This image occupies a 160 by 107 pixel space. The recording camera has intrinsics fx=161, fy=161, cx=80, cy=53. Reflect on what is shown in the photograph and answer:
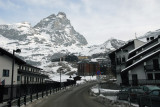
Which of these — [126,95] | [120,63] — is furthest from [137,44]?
[126,95]

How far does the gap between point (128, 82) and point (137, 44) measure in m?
11.7

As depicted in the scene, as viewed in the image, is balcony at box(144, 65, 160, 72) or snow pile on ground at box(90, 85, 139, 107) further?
balcony at box(144, 65, 160, 72)

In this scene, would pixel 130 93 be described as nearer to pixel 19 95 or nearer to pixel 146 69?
pixel 19 95

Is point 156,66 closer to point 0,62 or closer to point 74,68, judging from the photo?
point 0,62

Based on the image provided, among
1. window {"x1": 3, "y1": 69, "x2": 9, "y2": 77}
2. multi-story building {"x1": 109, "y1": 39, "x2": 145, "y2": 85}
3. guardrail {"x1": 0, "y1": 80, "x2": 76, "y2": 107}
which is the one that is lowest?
guardrail {"x1": 0, "y1": 80, "x2": 76, "y2": 107}

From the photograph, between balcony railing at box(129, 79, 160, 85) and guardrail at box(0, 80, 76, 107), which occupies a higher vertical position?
balcony railing at box(129, 79, 160, 85)

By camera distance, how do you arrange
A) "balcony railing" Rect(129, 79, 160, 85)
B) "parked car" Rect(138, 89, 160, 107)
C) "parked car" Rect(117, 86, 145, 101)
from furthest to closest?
"balcony railing" Rect(129, 79, 160, 85) < "parked car" Rect(117, 86, 145, 101) < "parked car" Rect(138, 89, 160, 107)

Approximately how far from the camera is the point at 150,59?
33.5 meters

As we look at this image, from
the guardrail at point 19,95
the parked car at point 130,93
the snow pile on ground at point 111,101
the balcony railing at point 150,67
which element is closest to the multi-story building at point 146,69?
the balcony railing at point 150,67

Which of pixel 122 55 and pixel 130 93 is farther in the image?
pixel 122 55

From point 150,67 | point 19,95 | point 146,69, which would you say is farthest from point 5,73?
point 150,67

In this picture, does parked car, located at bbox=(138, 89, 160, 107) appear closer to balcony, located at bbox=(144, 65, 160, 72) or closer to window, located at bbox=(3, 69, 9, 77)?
balcony, located at bbox=(144, 65, 160, 72)

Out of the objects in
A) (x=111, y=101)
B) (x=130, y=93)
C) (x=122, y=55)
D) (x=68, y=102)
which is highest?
(x=122, y=55)

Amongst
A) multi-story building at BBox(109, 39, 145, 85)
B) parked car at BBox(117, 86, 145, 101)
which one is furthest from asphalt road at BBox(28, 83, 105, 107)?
multi-story building at BBox(109, 39, 145, 85)
